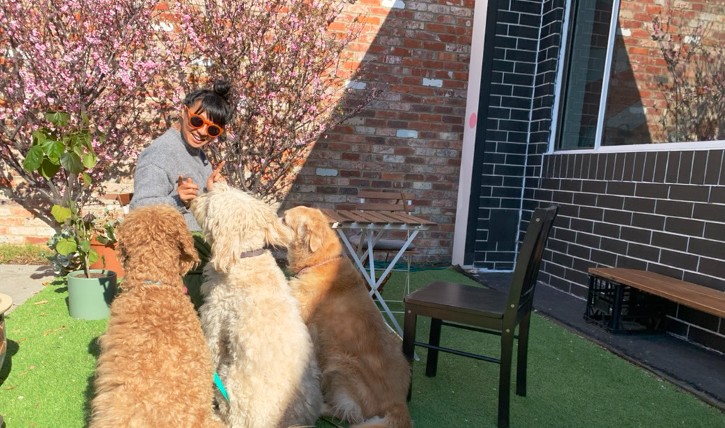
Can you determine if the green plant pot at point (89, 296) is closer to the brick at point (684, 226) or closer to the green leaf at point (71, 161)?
the green leaf at point (71, 161)

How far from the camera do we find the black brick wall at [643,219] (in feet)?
12.8

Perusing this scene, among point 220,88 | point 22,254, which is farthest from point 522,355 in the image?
point 22,254

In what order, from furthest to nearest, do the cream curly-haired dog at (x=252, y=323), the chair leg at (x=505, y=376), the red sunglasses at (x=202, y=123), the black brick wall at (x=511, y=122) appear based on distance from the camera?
the black brick wall at (x=511, y=122)
the red sunglasses at (x=202, y=123)
the chair leg at (x=505, y=376)
the cream curly-haired dog at (x=252, y=323)

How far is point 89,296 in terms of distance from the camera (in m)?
3.83

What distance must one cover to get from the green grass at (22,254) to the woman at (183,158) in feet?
10.6

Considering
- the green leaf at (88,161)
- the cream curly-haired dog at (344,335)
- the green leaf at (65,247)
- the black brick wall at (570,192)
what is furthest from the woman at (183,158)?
the black brick wall at (570,192)

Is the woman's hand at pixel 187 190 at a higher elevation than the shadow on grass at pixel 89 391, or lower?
higher

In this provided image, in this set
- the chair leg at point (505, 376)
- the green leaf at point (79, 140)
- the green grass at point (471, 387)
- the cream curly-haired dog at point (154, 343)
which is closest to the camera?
the cream curly-haired dog at point (154, 343)

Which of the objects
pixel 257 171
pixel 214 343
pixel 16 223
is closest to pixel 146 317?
pixel 214 343

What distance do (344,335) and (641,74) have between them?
4.56 m

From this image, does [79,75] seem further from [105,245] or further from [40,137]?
[105,245]

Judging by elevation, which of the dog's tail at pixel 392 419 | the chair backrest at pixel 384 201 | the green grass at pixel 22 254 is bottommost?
the green grass at pixel 22 254

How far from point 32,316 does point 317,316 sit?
278 cm

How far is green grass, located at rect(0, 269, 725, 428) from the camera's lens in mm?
2705
